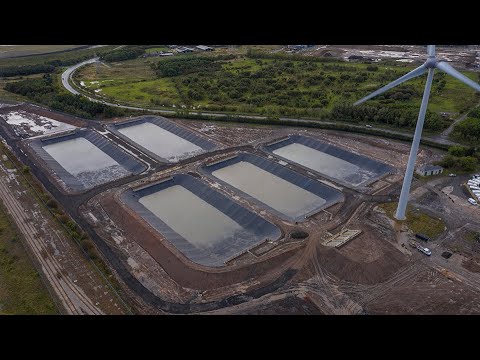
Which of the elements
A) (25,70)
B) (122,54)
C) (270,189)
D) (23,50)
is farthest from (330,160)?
(23,50)

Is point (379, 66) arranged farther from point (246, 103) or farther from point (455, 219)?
point (455, 219)

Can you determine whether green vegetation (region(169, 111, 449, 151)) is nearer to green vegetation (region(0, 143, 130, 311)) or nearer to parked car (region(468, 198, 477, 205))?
parked car (region(468, 198, 477, 205))

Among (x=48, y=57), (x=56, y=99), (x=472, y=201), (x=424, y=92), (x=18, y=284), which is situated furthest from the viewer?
(x=48, y=57)

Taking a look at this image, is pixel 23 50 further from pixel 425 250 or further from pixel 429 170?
pixel 425 250

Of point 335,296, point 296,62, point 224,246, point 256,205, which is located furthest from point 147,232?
point 296,62

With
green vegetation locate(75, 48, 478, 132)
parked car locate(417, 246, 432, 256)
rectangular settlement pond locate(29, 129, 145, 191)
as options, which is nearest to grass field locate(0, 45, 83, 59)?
green vegetation locate(75, 48, 478, 132)

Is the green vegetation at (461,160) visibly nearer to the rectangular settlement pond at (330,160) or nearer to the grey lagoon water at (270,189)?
the rectangular settlement pond at (330,160)
